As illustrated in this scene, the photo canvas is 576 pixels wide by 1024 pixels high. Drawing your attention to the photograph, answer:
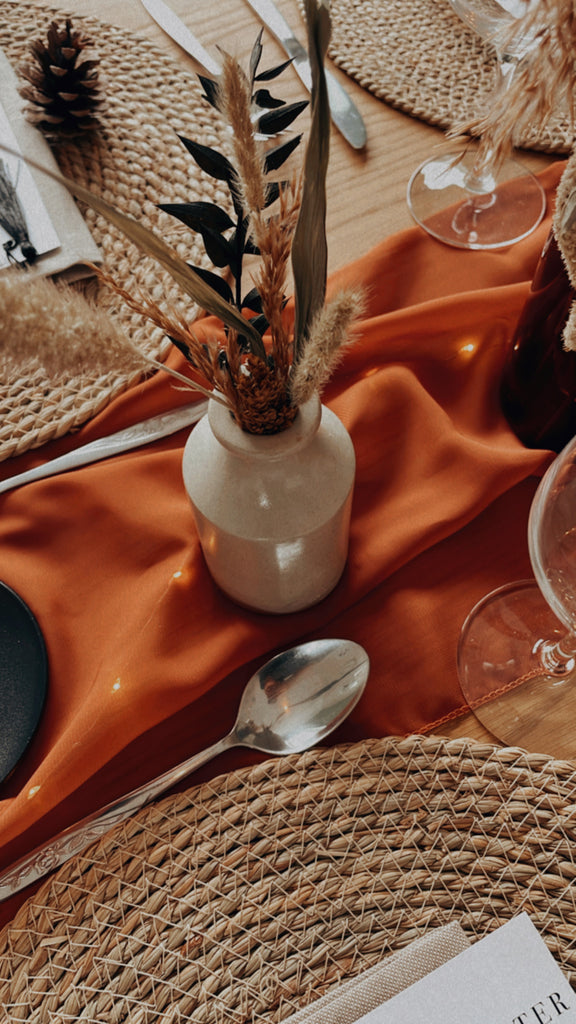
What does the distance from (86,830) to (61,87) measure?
1.76ft

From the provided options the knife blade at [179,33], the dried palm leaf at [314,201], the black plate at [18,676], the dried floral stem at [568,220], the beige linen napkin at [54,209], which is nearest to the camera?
the dried palm leaf at [314,201]

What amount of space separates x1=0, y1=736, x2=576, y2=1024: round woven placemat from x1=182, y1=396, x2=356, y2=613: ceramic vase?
121 millimetres

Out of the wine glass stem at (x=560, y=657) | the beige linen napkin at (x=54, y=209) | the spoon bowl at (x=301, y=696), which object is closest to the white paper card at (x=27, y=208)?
the beige linen napkin at (x=54, y=209)

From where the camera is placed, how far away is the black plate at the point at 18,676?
1.49 ft

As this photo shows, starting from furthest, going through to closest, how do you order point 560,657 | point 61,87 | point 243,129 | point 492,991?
point 61,87, point 560,657, point 492,991, point 243,129

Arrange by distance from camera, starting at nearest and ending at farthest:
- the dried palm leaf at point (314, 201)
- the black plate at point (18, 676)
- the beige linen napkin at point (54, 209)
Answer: the dried palm leaf at point (314, 201)
the black plate at point (18, 676)
the beige linen napkin at point (54, 209)

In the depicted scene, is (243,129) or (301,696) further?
(301,696)

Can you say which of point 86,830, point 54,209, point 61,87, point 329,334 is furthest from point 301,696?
point 61,87

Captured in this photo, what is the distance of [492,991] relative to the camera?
381 mm

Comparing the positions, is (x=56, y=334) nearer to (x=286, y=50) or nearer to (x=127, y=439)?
(x=127, y=439)

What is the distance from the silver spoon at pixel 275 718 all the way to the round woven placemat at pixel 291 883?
10mm

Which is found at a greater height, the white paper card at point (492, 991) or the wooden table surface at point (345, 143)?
the wooden table surface at point (345, 143)

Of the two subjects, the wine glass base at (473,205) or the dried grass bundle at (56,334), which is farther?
the wine glass base at (473,205)

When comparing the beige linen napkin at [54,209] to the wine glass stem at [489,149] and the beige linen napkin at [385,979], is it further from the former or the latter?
the beige linen napkin at [385,979]
